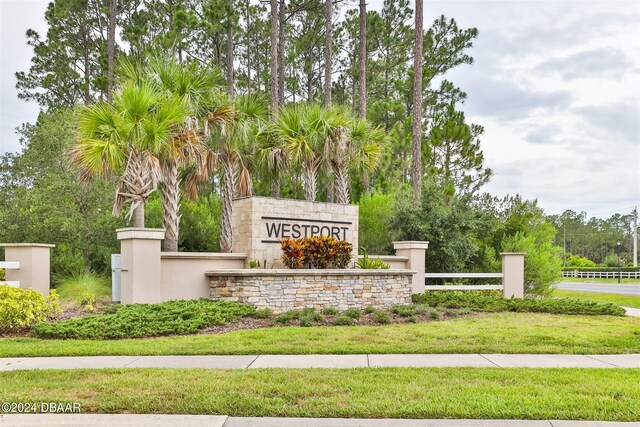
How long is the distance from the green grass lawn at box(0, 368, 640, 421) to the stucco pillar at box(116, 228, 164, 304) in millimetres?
6064

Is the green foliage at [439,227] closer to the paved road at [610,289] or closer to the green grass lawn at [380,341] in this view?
the green grass lawn at [380,341]

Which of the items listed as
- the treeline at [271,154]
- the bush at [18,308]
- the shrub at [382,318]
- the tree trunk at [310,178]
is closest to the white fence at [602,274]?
the treeline at [271,154]

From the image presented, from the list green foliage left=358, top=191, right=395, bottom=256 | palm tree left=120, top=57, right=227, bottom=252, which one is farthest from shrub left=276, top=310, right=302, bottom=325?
green foliage left=358, top=191, right=395, bottom=256

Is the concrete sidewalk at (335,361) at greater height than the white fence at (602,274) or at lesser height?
A: greater

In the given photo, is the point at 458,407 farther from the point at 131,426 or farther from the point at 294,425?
the point at 131,426

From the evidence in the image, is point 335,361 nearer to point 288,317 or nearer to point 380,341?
point 380,341

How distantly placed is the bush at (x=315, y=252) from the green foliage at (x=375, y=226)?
5269mm

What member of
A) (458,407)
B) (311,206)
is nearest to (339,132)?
(311,206)

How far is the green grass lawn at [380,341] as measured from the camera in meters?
9.25

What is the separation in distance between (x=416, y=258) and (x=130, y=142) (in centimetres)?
919

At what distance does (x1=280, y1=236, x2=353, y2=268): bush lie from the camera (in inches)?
609

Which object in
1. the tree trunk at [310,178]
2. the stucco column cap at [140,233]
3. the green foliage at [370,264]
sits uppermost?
the tree trunk at [310,178]

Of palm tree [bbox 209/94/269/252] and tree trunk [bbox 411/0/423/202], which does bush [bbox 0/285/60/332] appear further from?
tree trunk [bbox 411/0/423/202]

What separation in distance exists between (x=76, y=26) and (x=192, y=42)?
22.5ft
